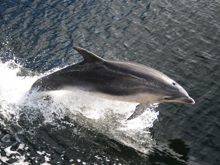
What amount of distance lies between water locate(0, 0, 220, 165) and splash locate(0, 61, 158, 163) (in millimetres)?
47

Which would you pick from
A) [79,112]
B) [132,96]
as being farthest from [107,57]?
[132,96]

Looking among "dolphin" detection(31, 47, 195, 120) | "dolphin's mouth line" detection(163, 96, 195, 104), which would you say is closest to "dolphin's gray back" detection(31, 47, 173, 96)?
"dolphin" detection(31, 47, 195, 120)

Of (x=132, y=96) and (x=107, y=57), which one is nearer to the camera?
(x=132, y=96)

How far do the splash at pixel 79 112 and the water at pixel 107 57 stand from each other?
5cm

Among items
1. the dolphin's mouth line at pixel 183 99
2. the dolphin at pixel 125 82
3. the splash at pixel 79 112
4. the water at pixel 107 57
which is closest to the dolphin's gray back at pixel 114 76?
the dolphin at pixel 125 82

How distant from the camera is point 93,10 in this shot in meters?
28.7

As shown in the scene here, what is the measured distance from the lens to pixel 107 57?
2359 centimetres

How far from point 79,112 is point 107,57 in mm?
5499

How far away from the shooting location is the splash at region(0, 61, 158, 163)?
17.7 metres

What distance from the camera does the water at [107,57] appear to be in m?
16.6

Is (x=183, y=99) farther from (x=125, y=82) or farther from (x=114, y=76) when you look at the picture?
(x=114, y=76)

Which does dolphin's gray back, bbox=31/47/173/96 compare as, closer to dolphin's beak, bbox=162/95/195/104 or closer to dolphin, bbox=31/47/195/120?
dolphin, bbox=31/47/195/120

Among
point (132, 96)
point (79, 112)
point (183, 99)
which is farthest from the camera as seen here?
point (79, 112)

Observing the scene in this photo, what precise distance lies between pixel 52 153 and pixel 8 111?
12.2 feet
